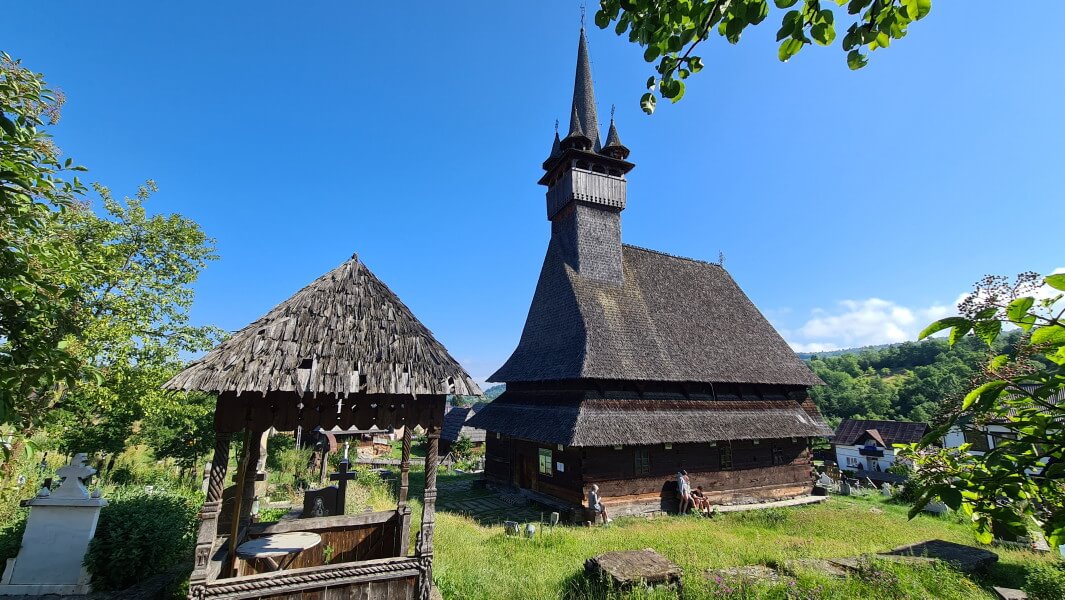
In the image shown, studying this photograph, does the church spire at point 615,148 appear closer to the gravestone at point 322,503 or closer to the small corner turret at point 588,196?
the small corner turret at point 588,196

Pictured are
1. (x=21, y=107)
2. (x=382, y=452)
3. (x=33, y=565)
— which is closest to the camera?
(x=21, y=107)

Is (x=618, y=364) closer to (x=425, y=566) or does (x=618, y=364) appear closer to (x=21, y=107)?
(x=425, y=566)

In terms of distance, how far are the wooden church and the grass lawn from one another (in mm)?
2050

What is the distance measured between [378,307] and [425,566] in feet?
13.5

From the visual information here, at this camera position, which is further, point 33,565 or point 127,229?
point 127,229

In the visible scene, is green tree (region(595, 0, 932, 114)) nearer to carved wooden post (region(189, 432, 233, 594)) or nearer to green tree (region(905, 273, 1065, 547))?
green tree (region(905, 273, 1065, 547))

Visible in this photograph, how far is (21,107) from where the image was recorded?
4.40m

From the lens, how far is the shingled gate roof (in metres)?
46.6

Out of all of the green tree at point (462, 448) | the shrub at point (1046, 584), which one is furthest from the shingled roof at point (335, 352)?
the green tree at point (462, 448)

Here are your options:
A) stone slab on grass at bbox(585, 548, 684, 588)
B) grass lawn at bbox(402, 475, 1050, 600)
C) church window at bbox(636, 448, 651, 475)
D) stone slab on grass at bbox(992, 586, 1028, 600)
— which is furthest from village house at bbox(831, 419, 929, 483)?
stone slab on grass at bbox(585, 548, 684, 588)

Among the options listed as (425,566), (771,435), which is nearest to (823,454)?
(771,435)

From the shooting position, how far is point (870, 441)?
5119cm

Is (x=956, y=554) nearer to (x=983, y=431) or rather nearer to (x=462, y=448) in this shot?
(x=983, y=431)

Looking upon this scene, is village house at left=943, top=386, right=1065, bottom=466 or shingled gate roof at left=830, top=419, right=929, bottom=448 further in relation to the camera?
shingled gate roof at left=830, top=419, right=929, bottom=448
